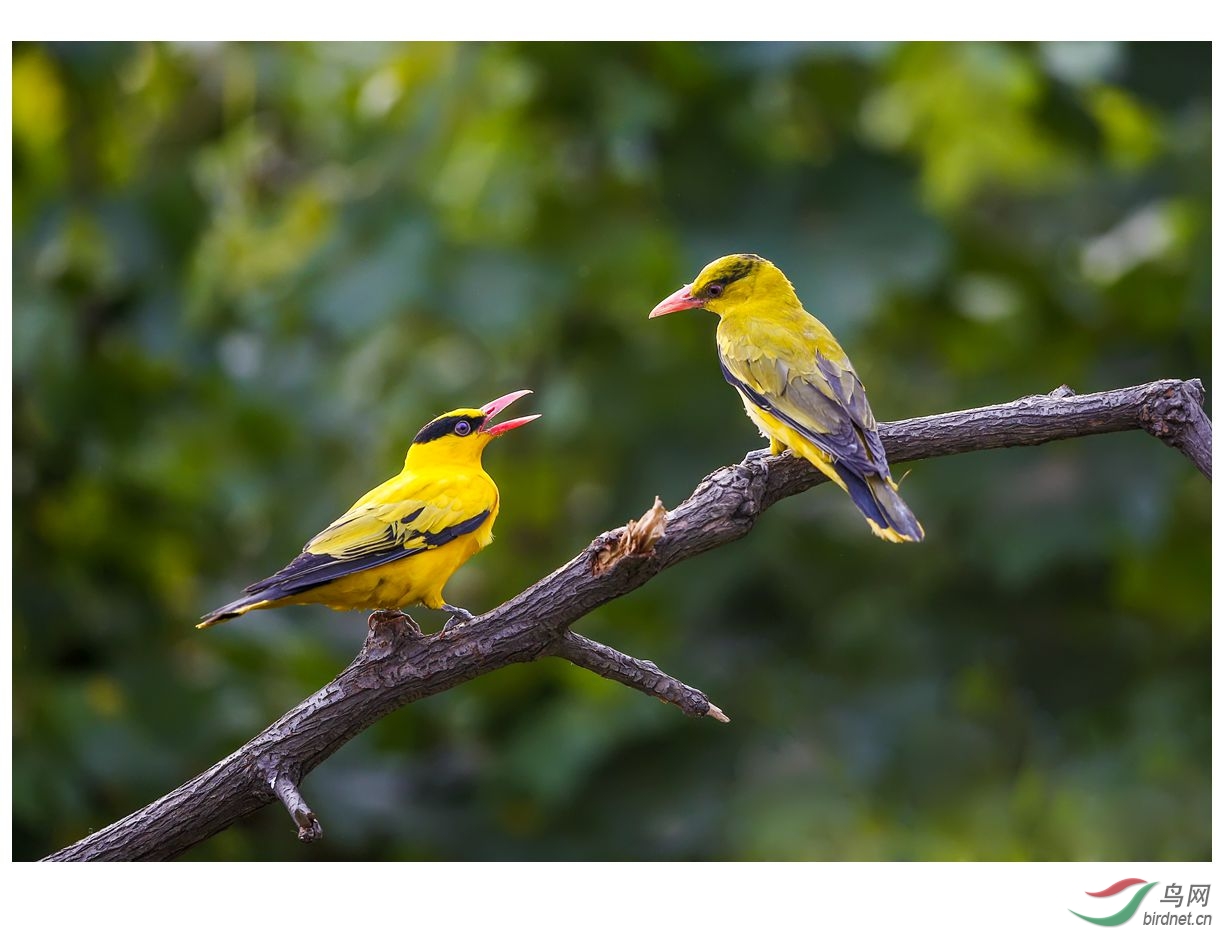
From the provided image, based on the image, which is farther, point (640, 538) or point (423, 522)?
point (423, 522)

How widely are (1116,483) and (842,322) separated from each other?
1639mm

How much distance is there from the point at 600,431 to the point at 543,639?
218 cm

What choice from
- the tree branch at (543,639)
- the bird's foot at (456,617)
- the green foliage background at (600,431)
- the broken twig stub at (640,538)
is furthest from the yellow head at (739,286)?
the green foliage background at (600,431)

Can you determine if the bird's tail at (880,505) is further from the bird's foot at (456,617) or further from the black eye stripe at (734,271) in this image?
the bird's foot at (456,617)

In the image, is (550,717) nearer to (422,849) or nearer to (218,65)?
(422,849)

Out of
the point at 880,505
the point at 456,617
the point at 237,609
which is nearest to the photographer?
the point at 237,609

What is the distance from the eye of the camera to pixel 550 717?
5156mm

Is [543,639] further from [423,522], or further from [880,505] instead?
[880,505]

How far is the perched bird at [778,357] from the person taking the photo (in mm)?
2684
